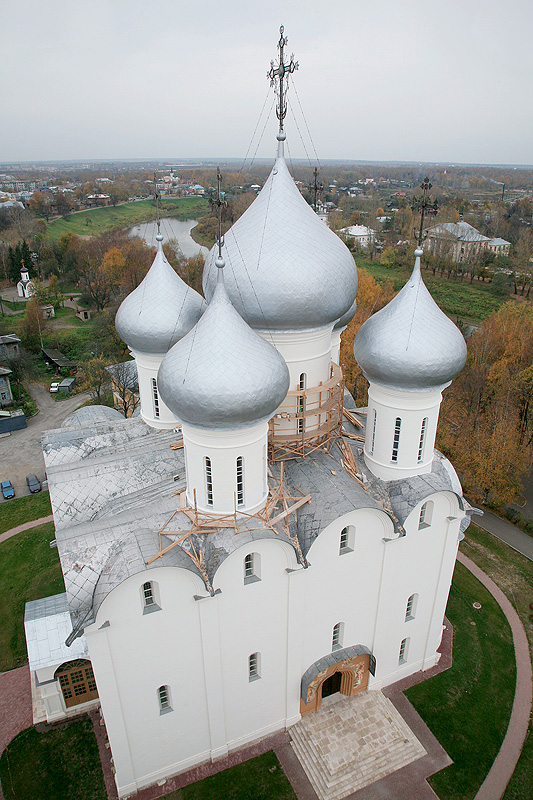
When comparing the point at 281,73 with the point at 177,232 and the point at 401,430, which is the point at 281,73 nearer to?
the point at 401,430

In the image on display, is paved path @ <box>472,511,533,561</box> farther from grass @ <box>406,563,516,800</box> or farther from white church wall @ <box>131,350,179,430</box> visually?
white church wall @ <box>131,350,179,430</box>

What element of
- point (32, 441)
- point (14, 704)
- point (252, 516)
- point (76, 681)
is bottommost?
point (32, 441)

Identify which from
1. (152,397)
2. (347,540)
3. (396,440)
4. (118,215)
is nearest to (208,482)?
(347,540)

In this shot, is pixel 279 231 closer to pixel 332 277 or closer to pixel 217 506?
pixel 332 277

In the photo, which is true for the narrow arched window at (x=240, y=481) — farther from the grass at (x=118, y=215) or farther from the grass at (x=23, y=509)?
the grass at (x=118, y=215)

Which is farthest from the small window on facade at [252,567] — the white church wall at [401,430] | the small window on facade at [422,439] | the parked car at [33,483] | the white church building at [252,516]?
the parked car at [33,483]
